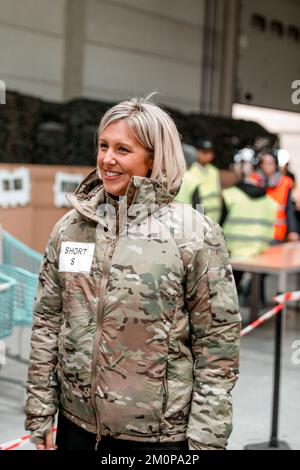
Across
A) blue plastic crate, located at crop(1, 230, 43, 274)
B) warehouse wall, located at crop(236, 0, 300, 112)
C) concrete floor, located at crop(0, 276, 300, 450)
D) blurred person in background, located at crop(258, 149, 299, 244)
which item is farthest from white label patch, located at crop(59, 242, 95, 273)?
warehouse wall, located at crop(236, 0, 300, 112)

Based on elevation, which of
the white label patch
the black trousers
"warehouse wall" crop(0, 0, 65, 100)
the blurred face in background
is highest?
"warehouse wall" crop(0, 0, 65, 100)

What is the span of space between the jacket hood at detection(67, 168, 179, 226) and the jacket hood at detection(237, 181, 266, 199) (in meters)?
5.37

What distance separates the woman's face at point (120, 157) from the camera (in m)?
2.12

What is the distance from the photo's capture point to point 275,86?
1484cm

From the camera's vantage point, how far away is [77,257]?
2.15 metres

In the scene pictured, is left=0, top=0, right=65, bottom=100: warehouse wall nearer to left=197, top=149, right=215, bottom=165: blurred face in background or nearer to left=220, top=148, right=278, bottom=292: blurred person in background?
left=197, top=149, right=215, bottom=165: blurred face in background

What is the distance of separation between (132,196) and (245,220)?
5.49 metres

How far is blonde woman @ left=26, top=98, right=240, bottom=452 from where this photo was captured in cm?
210

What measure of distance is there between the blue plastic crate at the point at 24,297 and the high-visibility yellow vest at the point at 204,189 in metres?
2.53

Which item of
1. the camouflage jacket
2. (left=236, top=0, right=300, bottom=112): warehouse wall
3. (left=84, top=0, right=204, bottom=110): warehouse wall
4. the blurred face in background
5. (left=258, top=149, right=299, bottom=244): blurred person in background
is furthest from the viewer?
(left=236, top=0, right=300, bottom=112): warehouse wall

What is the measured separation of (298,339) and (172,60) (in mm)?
7069

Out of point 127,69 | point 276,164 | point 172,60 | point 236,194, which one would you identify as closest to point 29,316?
point 236,194

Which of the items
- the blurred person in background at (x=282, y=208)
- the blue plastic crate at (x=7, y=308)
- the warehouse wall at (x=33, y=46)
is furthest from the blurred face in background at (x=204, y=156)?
the blue plastic crate at (x=7, y=308)

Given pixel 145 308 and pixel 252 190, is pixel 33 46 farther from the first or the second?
pixel 145 308
